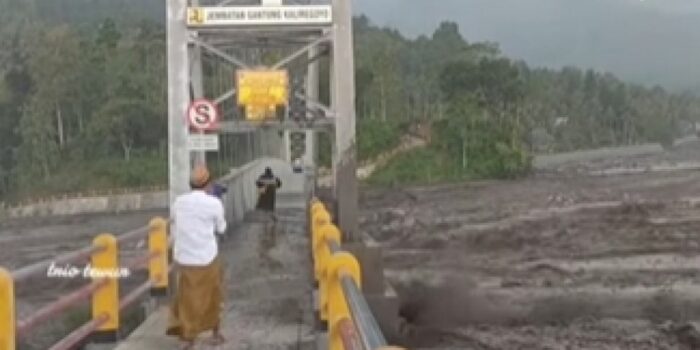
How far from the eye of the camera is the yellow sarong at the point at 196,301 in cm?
922

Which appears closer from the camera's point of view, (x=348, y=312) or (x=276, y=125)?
(x=348, y=312)

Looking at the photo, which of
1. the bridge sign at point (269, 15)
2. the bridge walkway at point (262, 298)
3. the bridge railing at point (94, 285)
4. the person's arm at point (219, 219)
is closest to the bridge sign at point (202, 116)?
the bridge walkway at point (262, 298)

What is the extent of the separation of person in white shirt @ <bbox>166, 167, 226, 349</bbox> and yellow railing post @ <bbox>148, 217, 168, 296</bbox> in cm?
282

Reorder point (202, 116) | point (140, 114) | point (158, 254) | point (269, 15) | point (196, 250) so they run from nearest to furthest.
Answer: point (196, 250), point (158, 254), point (202, 116), point (269, 15), point (140, 114)

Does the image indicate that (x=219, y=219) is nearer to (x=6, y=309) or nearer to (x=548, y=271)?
(x=6, y=309)

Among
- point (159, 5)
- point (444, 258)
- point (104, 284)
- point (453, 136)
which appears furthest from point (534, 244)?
point (159, 5)

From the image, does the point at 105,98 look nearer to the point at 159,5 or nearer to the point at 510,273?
the point at 510,273

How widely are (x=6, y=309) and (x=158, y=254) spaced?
595 cm

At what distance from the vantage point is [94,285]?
30.6ft

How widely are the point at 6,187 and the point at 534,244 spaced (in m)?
61.7

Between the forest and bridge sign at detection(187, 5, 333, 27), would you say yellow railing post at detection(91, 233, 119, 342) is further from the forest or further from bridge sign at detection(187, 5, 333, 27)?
the forest

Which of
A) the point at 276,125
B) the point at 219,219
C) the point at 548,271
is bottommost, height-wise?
the point at 548,271

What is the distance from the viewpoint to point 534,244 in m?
29.8

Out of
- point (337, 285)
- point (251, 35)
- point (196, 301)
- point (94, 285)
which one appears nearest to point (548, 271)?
point (251, 35)
